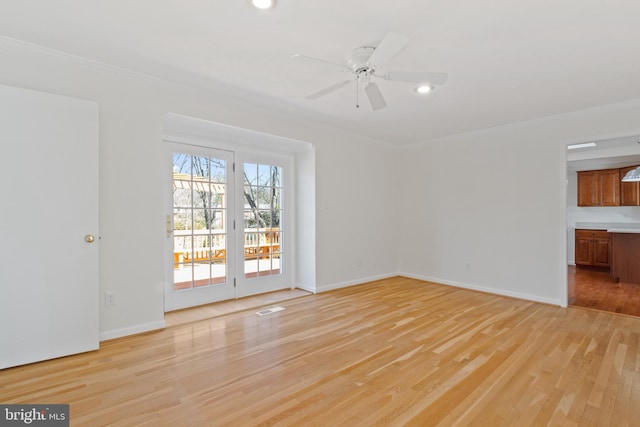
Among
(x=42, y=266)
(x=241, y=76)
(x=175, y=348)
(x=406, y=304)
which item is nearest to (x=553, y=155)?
(x=406, y=304)

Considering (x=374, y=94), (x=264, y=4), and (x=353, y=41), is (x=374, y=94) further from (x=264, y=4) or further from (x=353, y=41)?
(x=264, y=4)

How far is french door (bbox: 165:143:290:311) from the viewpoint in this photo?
383 cm

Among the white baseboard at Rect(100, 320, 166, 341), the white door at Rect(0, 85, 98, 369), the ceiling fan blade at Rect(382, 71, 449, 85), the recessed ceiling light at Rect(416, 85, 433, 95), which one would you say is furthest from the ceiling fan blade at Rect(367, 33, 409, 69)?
the white baseboard at Rect(100, 320, 166, 341)

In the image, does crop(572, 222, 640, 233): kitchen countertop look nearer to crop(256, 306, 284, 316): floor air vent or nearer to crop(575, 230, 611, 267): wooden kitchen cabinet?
crop(575, 230, 611, 267): wooden kitchen cabinet

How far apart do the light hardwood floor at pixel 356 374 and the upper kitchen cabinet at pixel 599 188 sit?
430cm

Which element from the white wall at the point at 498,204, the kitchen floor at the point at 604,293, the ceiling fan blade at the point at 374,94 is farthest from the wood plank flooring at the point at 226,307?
the kitchen floor at the point at 604,293

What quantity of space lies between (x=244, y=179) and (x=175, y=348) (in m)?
2.37

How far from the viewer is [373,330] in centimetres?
318

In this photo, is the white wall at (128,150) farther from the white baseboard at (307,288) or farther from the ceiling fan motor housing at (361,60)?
the white baseboard at (307,288)

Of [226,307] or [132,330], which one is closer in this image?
[132,330]

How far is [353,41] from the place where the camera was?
7.84ft

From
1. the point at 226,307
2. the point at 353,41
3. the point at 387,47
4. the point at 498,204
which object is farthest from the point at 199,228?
the point at 498,204

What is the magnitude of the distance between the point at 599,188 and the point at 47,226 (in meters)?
9.34

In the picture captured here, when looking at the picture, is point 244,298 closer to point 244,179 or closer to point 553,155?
point 244,179
